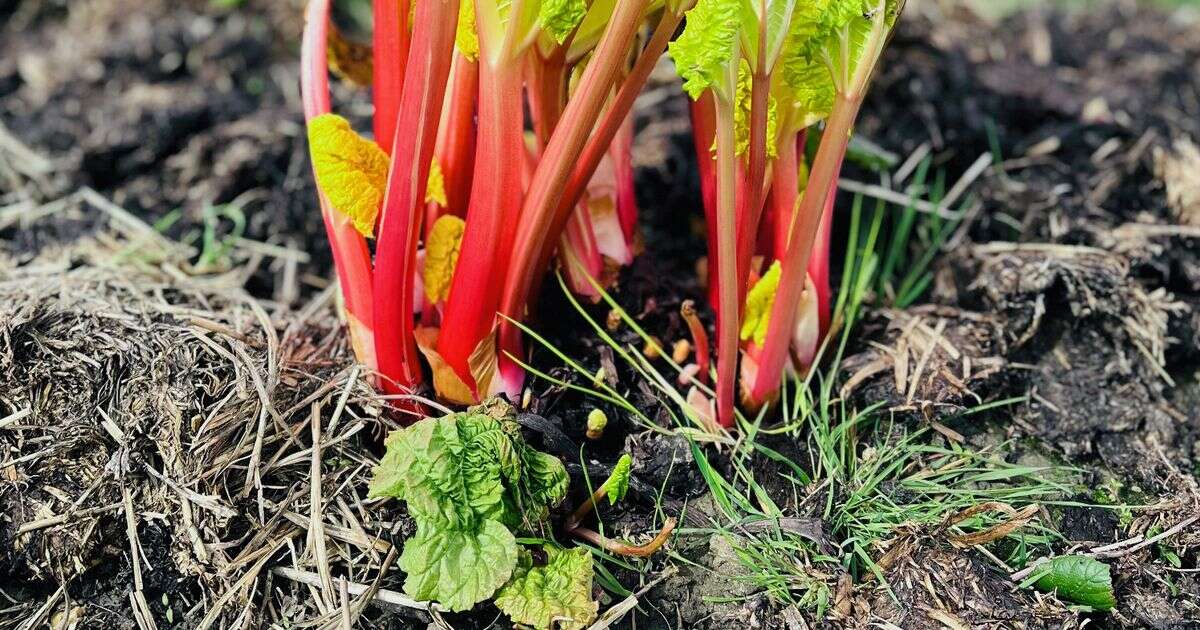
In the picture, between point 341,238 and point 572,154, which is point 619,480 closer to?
point 572,154

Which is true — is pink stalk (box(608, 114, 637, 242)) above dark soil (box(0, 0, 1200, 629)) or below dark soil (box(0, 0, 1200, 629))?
Answer: above

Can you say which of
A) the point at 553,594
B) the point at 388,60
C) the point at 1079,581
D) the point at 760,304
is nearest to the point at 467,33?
the point at 388,60

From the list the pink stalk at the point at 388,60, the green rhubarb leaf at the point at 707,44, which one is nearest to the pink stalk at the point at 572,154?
the green rhubarb leaf at the point at 707,44

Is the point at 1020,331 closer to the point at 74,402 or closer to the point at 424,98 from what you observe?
the point at 424,98

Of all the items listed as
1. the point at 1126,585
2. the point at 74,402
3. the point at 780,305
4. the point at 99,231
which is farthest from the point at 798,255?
the point at 99,231

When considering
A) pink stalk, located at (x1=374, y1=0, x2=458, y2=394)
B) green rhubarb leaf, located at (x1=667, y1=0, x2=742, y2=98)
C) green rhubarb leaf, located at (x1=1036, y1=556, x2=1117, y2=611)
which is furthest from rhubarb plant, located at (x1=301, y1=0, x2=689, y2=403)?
green rhubarb leaf, located at (x1=1036, y1=556, x2=1117, y2=611)

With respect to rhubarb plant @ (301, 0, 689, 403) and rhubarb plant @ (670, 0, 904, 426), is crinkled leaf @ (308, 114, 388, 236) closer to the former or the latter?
rhubarb plant @ (301, 0, 689, 403)

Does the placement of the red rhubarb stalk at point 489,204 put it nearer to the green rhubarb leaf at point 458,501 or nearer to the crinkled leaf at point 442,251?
the crinkled leaf at point 442,251
